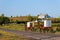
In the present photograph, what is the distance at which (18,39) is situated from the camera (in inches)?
842

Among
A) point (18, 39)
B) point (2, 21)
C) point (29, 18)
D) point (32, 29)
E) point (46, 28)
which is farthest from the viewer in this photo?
point (29, 18)

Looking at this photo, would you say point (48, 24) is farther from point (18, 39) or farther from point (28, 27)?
point (18, 39)

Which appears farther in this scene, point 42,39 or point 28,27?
point 28,27

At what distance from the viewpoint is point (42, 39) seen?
22078 mm

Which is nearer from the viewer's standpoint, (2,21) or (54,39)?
(54,39)

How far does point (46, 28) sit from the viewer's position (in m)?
33.1

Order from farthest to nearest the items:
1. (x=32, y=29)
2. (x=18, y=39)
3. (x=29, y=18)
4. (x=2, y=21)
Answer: (x=29, y=18) → (x=2, y=21) → (x=32, y=29) → (x=18, y=39)

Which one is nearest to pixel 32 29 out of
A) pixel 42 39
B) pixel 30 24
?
pixel 30 24

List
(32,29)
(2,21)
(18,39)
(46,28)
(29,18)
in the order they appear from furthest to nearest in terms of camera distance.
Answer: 1. (29,18)
2. (2,21)
3. (32,29)
4. (46,28)
5. (18,39)

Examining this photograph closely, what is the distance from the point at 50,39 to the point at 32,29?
50.0 ft

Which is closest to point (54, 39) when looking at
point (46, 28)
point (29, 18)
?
point (46, 28)

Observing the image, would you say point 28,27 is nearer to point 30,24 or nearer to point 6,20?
point 30,24

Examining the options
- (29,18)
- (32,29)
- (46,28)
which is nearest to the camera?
(46,28)

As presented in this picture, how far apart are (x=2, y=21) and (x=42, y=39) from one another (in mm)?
51206
